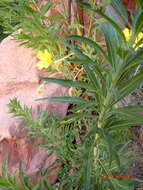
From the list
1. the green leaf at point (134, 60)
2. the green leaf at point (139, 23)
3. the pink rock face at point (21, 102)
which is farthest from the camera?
the pink rock face at point (21, 102)

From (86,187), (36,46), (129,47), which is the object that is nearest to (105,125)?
(86,187)

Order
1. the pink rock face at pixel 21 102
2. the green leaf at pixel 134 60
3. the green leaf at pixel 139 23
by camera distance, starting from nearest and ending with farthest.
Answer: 1. the green leaf at pixel 139 23
2. the green leaf at pixel 134 60
3. the pink rock face at pixel 21 102

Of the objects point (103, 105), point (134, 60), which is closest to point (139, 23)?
point (134, 60)

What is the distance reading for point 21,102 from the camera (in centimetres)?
187

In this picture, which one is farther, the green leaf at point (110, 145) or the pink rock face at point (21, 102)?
the pink rock face at point (21, 102)

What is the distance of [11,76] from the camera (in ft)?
6.68

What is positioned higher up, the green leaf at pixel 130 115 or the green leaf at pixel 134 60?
the green leaf at pixel 134 60

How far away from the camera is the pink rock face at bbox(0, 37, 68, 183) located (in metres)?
1.74

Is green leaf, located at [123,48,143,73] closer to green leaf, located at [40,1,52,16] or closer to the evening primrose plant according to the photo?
the evening primrose plant

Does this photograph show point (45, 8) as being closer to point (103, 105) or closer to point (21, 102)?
point (21, 102)

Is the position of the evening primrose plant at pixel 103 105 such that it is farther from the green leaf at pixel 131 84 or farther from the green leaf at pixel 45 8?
the green leaf at pixel 45 8

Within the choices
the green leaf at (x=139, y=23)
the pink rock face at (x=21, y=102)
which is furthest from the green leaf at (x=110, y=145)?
the pink rock face at (x=21, y=102)

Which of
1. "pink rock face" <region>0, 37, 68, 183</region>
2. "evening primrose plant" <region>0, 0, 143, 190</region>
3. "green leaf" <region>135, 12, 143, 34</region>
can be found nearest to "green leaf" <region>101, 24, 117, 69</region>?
"evening primrose plant" <region>0, 0, 143, 190</region>

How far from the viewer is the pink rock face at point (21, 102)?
5.70 ft
